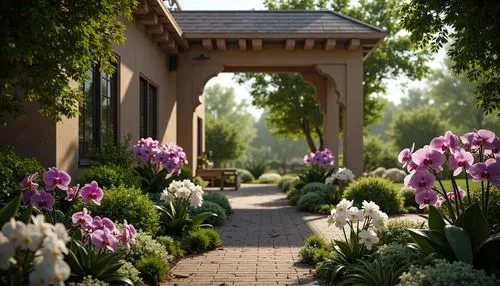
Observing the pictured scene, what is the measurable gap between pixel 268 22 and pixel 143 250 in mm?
11000

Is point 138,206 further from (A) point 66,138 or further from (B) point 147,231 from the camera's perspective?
(A) point 66,138

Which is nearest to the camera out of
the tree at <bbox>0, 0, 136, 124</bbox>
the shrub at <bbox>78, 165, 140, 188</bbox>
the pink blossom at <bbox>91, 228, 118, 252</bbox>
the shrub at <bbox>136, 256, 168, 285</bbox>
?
the pink blossom at <bbox>91, 228, 118, 252</bbox>

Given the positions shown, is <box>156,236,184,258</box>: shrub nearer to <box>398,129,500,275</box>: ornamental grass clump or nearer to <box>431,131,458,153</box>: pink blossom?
<box>398,129,500,275</box>: ornamental grass clump

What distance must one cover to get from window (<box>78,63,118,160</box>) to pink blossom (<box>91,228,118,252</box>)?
5.04m

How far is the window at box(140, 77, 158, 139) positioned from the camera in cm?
1359

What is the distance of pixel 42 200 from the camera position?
17.3 ft

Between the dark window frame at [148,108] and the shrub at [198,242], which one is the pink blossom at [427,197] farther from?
the dark window frame at [148,108]

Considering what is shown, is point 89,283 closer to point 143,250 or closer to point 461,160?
point 143,250

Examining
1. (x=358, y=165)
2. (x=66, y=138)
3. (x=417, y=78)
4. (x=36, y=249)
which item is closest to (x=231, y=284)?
(x=36, y=249)

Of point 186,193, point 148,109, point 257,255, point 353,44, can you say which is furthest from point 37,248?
point 353,44

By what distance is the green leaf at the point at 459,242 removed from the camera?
15.3 feet

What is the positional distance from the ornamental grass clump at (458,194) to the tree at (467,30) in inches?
38.2

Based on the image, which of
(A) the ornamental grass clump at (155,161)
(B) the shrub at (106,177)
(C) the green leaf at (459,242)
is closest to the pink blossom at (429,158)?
(C) the green leaf at (459,242)

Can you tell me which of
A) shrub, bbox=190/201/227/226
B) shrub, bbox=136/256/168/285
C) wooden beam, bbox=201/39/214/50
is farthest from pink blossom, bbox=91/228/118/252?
wooden beam, bbox=201/39/214/50
